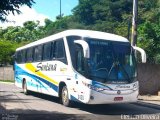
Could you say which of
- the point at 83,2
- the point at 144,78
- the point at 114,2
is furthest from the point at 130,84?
the point at 83,2

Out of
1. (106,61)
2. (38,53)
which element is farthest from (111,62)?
(38,53)

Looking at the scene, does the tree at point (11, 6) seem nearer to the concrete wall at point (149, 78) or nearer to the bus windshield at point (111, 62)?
the bus windshield at point (111, 62)

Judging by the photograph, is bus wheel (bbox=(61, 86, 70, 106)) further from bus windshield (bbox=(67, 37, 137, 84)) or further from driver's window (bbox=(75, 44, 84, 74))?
driver's window (bbox=(75, 44, 84, 74))

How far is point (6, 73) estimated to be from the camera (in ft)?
168

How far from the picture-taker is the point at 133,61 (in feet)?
49.8

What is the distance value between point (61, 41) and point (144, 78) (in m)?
8.20

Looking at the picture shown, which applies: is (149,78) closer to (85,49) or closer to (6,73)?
(85,49)

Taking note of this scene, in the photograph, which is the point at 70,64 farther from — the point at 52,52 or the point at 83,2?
the point at 83,2

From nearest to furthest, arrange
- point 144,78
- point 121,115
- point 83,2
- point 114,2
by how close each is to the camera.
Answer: point 121,115 < point 144,78 < point 114,2 < point 83,2

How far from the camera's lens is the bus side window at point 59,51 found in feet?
53.4

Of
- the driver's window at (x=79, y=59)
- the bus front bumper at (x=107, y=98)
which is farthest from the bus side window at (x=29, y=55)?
the bus front bumper at (x=107, y=98)

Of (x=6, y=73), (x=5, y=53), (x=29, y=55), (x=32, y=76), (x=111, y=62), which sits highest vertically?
(x=5, y=53)

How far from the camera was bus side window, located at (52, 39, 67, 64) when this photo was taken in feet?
53.4

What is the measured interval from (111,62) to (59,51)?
3.23m
